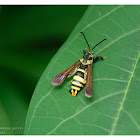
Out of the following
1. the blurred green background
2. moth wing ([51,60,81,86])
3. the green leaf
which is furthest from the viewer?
the blurred green background

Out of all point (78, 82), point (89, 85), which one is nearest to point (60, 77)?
point (78, 82)

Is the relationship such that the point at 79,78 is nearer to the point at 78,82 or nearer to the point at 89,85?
the point at 78,82

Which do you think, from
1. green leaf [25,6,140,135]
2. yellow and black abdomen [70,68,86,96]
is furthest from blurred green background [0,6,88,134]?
green leaf [25,6,140,135]

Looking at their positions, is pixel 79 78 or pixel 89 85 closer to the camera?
pixel 89 85

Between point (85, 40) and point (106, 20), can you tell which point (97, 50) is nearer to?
point (85, 40)

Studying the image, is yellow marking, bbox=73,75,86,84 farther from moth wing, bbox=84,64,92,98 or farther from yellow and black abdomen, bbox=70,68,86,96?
A: moth wing, bbox=84,64,92,98

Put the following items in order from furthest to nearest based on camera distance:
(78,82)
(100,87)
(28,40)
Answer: (28,40) < (78,82) < (100,87)
